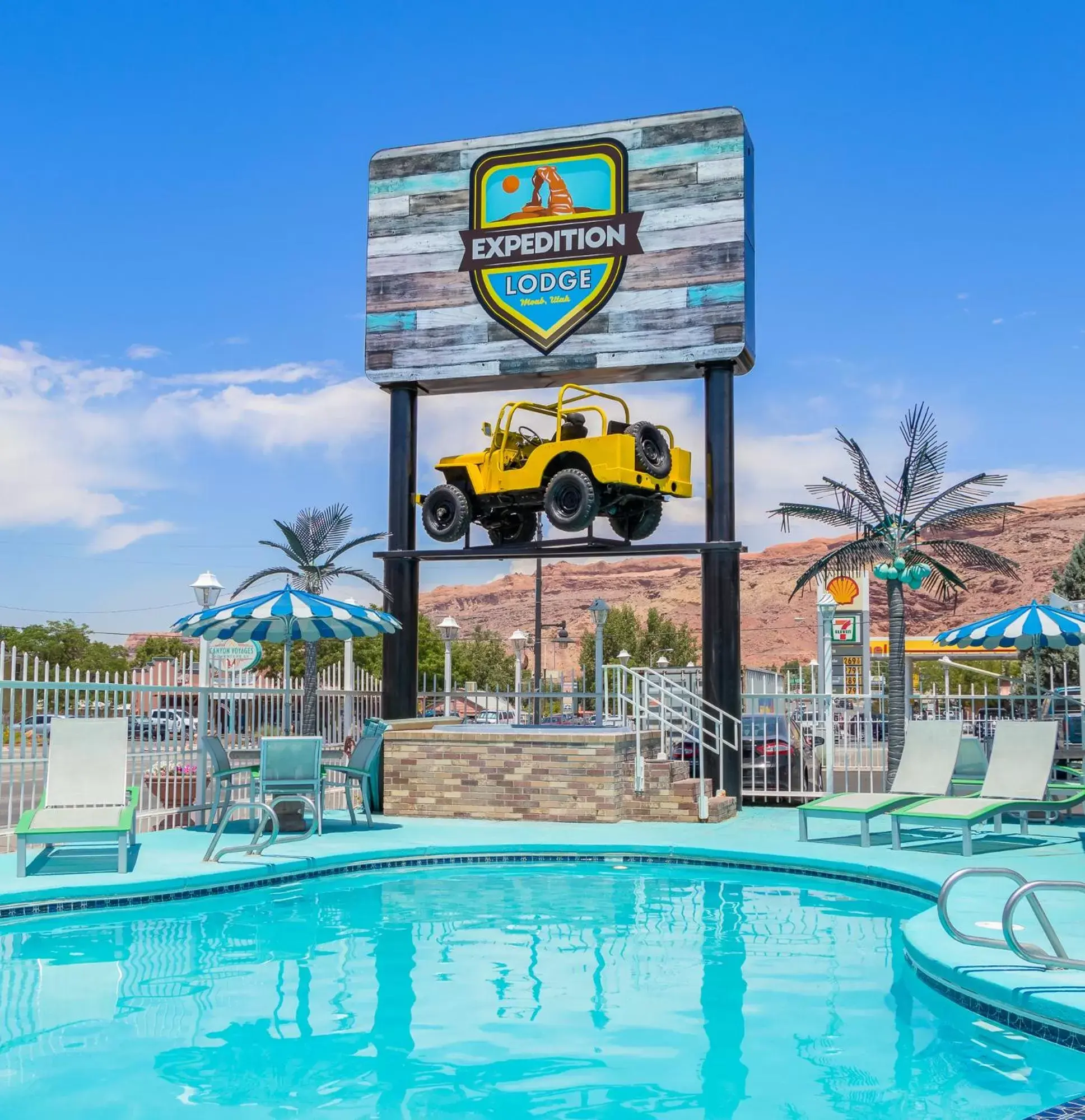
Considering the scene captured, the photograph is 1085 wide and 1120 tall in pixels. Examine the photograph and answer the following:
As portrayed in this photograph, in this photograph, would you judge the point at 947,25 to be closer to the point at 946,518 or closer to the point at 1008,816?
the point at 946,518

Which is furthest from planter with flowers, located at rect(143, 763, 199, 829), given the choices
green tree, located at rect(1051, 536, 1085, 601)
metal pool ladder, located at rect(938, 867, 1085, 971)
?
green tree, located at rect(1051, 536, 1085, 601)

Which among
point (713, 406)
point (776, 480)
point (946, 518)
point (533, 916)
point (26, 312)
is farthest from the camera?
point (776, 480)

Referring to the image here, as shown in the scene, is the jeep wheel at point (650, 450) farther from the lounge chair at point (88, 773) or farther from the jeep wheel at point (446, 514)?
the lounge chair at point (88, 773)

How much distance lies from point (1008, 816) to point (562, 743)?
4706 mm

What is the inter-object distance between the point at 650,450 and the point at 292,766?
542cm

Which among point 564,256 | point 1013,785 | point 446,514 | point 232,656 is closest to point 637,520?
point 446,514

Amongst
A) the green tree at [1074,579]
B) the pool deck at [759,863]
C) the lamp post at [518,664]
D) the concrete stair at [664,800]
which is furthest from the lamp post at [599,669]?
the green tree at [1074,579]

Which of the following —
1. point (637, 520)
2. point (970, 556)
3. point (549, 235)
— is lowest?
point (970, 556)

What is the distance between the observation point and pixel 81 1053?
5.14 m

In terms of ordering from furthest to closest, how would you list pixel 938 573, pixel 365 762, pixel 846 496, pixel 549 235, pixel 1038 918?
pixel 938 573
pixel 846 496
pixel 549 235
pixel 365 762
pixel 1038 918

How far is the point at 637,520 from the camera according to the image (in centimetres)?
1475

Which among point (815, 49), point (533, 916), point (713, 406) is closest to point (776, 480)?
point (815, 49)

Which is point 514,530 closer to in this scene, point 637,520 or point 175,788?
point 637,520

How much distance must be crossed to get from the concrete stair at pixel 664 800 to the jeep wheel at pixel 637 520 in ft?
10.5
